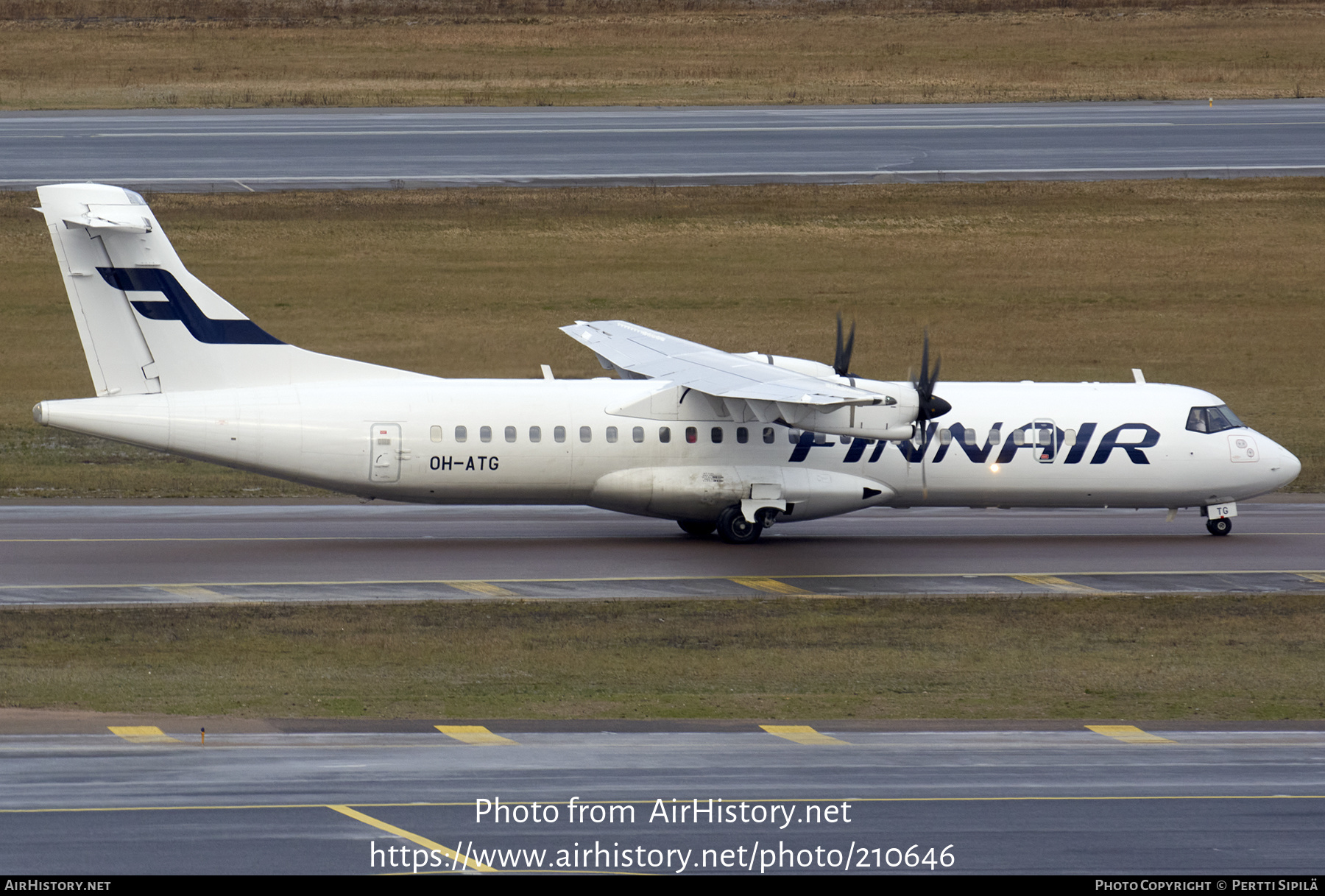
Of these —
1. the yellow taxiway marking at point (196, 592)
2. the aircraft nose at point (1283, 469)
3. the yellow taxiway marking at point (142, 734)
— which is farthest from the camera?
the aircraft nose at point (1283, 469)

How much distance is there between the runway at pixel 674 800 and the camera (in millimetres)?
14781

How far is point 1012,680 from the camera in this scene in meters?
22.9

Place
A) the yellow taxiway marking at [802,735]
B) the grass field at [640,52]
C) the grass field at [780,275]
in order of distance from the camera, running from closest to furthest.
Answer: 1. the yellow taxiway marking at [802,735]
2. the grass field at [780,275]
3. the grass field at [640,52]

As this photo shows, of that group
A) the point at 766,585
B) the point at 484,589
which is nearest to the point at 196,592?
the point at 484,589

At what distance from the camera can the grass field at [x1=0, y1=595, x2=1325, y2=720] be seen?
21.2 m

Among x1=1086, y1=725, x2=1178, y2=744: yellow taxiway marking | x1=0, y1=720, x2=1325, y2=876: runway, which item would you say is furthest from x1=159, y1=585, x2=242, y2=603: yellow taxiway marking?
x1=1086, y1=725, x2=1178, y2=744: yellow taxiway marking

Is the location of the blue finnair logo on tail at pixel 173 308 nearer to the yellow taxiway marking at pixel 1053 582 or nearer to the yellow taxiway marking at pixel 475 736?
the yellow taxiway marking at pixel 475 736

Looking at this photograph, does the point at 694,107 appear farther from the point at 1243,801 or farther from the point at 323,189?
the point at 1243,801

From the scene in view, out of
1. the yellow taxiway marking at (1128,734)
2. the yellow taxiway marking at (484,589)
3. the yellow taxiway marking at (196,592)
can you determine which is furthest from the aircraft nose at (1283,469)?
the yellow taxiway marking at (196,592)

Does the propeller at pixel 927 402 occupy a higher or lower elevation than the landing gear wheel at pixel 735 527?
higher

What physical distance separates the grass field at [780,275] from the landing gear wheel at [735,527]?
19567 mm

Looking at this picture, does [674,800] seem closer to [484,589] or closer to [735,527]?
[484,589]

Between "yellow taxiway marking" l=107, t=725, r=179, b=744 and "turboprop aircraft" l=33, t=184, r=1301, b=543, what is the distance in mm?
10880

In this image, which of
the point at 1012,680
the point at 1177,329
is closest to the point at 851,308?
the point at 1177,329
